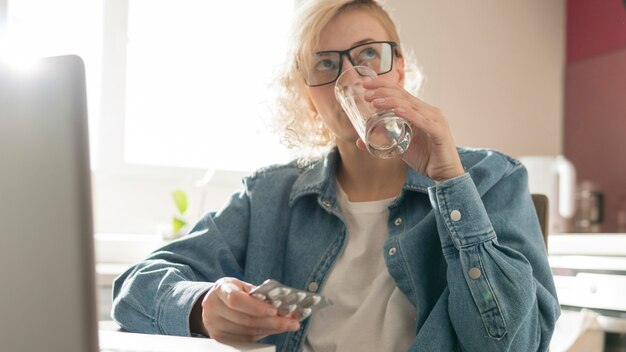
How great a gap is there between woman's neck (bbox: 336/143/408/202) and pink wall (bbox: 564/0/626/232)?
2.72 metres

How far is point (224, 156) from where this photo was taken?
312 cm

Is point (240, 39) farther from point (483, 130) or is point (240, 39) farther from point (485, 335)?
point (485, 335)

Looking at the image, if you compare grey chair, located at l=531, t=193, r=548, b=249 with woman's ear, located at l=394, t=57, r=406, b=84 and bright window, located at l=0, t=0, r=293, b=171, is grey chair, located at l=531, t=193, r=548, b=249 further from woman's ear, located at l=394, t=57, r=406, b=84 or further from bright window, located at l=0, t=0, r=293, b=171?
bright window, located at l=0, t=0, r=293, b=171

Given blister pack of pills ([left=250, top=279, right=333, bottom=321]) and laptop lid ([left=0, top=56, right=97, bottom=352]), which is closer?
laptop lid ([left=0, top=56, right=97, bottom=352])

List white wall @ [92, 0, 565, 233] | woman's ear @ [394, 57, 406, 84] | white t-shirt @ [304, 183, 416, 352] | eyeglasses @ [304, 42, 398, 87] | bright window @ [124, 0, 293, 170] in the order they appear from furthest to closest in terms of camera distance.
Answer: white wall @ [92, 0, 565, 233] → bright window @ [124, 0, 293, 170] → woman's ear @ [394, 57, 406, 84] → eyeglasses @ [304, 42, 398, 87] → white t-shirt @ [304, 183, 416, 352]

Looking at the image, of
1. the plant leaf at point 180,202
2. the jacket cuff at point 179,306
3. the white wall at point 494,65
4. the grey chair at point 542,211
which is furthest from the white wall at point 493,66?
the jacket cuff at point 179,306

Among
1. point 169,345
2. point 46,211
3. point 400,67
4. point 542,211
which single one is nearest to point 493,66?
point 400,67

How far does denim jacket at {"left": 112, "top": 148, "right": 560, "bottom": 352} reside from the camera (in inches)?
40.1

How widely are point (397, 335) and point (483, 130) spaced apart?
110 inches

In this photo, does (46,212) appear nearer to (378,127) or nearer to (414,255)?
(378,127)

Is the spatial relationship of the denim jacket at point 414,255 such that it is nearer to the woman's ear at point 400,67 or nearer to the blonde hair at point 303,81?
the blonde hair at point 303,81

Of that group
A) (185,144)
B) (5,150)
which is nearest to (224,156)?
(185,144)

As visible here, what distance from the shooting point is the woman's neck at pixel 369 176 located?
1.32 m

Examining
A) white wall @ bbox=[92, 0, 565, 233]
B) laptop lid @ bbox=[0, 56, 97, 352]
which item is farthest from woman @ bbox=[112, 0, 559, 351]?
white wall @ bbox=[92, 0, 565, 233]
